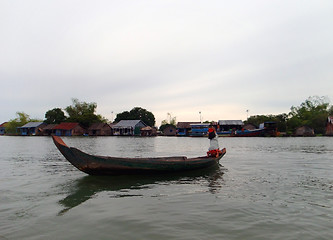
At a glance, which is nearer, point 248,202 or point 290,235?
point 290,235

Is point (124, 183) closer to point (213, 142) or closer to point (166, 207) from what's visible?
point (166, 207)

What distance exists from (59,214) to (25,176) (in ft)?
16.5

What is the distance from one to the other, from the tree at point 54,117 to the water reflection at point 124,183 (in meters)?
60.9

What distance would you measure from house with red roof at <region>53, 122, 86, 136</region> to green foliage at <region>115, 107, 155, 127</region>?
13.5 metres

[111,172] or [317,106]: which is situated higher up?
[317,106]

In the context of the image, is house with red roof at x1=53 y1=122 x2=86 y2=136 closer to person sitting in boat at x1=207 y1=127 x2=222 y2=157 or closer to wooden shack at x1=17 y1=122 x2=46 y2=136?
wooden shack at x1=17 y1=122 x2=46 y2=136

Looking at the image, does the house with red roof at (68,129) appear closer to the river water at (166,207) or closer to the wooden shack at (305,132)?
the wooden shack at (305,132)

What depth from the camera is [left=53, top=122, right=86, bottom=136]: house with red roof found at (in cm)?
5622

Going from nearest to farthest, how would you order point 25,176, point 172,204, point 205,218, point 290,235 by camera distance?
point 290,235, point 205,218, point 172,204, point 25,176

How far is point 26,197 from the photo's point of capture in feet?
19.2

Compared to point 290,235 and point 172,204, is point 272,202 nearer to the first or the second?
point 290,235

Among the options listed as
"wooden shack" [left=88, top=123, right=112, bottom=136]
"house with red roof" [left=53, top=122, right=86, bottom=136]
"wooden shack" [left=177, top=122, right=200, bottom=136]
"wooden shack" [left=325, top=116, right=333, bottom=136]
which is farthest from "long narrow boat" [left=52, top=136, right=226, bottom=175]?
"wooden shack" [left=88, top=123, right=112, bottom=136]

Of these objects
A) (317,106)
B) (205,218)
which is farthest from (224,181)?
(317,106)

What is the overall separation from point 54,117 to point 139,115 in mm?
22844
